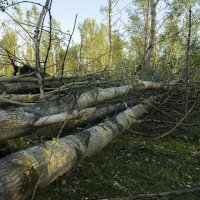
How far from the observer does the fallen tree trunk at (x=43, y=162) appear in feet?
6.97

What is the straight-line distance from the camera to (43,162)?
247cm

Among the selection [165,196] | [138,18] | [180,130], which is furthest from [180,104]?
[138,18]

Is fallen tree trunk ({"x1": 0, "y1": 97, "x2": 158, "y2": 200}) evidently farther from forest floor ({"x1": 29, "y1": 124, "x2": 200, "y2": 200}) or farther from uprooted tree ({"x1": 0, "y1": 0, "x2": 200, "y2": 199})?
forest floor ({"x1": 29, "y1": 124, "x2": 200, "y2": 200})

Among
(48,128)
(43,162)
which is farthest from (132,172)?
(43,162)

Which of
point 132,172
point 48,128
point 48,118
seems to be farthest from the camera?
point 48,128

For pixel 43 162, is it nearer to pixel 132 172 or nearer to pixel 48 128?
pixel 132 172

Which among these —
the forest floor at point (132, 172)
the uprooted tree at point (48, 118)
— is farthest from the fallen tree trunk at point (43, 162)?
the forest floor at point (132, 172)

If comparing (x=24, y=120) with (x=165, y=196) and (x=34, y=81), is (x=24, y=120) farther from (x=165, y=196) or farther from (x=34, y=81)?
(x=34, y=81)

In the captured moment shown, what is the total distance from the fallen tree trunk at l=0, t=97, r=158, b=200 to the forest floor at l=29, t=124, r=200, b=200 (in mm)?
208

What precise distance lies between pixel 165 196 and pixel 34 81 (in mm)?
2303

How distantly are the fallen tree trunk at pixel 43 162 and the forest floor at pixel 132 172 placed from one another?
0.68 ft

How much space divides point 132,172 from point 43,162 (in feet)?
4.35

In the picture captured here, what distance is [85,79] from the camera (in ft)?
16.2

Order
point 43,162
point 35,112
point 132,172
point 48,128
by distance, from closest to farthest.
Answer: point 43,162
point 35,112
point 132,172
point 48,128
